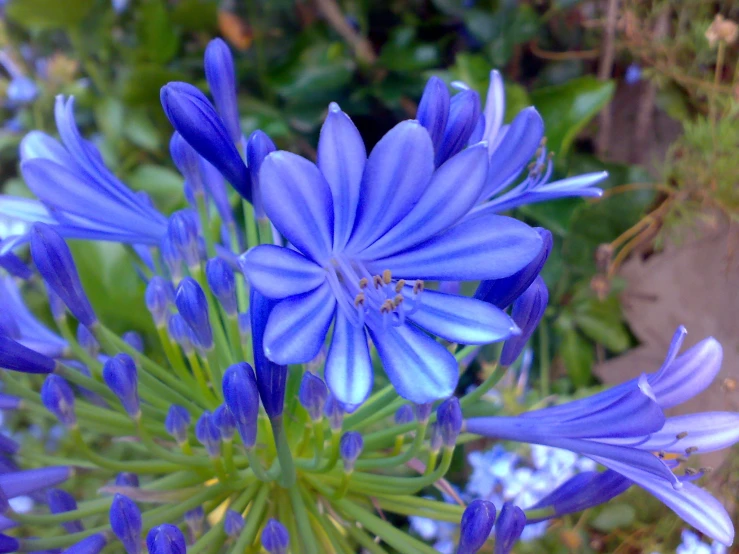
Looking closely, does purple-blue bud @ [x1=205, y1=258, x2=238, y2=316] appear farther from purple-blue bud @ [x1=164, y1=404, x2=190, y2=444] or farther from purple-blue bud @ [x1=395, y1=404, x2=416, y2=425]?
→ purple-blue bud @ [x1=395, y1=404, x2=416, y2=425]

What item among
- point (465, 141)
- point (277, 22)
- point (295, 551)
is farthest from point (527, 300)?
point (277, 22)

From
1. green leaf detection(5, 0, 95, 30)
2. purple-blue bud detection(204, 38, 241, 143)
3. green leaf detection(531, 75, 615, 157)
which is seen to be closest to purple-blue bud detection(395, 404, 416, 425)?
purple-blue bud detection(204, 38, 241, 143)

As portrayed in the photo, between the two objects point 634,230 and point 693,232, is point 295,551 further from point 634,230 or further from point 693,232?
point 693,232

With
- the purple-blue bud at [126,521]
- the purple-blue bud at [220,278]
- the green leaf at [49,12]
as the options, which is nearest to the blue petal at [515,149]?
the purple-blue bud at [220,278]

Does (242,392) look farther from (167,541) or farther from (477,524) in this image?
(477,524)

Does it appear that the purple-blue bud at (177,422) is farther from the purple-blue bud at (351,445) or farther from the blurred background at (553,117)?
the blurred background at (553,117)

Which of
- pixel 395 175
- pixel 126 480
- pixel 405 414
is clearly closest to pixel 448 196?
pixel 395 175
